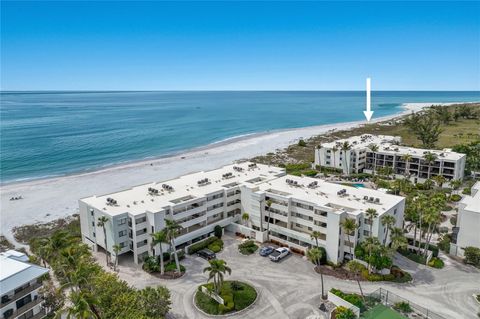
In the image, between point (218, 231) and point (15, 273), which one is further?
point (218, 231)

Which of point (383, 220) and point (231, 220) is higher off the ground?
point (383, 220)

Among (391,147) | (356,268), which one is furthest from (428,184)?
(356,268)

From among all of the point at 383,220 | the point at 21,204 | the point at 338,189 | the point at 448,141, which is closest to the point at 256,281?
the point at 383,220

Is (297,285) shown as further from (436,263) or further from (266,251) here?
(436,263)

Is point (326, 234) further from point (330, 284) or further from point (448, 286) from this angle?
point (448, 286)

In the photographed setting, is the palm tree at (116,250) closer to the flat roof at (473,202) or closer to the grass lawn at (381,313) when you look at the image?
the grass lawn at (381,313)

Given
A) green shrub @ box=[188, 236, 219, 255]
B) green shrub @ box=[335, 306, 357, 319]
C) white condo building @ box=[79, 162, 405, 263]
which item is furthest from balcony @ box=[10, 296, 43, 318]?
green shrub @ box=[335, 306, 357, 319]

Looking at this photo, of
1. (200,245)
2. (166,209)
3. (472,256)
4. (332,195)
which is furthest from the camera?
(332,195)
